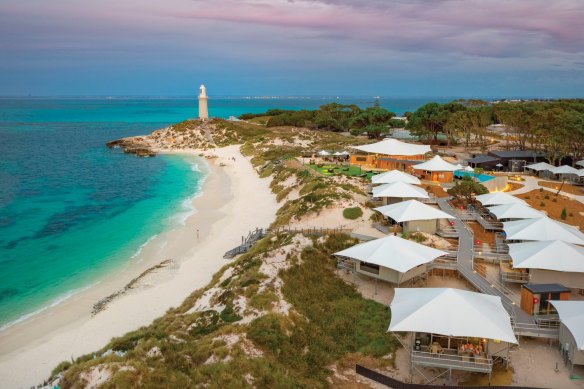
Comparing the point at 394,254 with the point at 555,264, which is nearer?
the point at 555,264

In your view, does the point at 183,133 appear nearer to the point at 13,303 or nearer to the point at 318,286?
the point at 13,303

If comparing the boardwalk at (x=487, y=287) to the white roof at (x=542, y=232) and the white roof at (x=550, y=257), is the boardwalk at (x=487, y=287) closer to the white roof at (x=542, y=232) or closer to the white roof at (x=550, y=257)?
the white roof at (x=550, y=257)

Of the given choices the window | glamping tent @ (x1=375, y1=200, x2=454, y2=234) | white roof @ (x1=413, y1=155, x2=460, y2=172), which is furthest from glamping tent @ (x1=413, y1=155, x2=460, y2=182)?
the window

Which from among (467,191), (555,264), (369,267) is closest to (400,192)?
(467,191)

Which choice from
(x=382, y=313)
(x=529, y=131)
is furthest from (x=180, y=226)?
(x=529, y=131)

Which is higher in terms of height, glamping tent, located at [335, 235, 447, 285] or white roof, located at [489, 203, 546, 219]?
white roof, located at [489, 203, 546, 219]

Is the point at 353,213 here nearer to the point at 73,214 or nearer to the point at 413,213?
the point at 413,213

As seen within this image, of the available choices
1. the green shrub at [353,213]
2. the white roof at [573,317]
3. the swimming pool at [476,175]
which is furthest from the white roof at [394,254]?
the swimming pool at [476,175]

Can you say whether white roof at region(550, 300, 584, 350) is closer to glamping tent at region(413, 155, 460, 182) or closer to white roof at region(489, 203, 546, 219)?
white roof at region(489, 203, 546, 219)

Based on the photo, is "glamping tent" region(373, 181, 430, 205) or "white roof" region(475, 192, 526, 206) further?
"glamping tent" region(373, 181, 430, 205)
